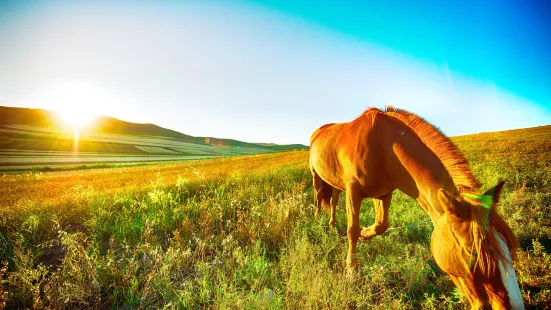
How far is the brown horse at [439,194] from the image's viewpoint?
1701 millimetres

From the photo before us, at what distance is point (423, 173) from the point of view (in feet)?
7.68

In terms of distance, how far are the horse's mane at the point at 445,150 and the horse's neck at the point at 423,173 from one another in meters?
0.05

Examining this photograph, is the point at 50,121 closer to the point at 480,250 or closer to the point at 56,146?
the point at 56,146

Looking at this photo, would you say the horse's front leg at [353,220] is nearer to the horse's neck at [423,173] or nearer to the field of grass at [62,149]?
the horse's neck at [423,173]

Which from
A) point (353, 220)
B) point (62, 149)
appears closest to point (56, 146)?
point (62, 149)

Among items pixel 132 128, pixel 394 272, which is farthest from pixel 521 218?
pixel 132 128

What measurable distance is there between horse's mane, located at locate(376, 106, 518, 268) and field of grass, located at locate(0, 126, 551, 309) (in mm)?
773

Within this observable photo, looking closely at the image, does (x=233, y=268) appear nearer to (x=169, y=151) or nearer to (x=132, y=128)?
(x=169, y=151)

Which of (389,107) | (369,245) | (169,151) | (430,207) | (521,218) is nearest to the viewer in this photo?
(430,207)

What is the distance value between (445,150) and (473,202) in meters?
0.68

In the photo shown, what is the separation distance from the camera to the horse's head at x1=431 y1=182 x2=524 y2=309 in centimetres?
166

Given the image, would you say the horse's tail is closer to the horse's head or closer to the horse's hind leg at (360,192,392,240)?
the horse's hind leg at (360,192,392,240)

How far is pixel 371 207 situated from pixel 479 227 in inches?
163

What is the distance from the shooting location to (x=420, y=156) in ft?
7.86
